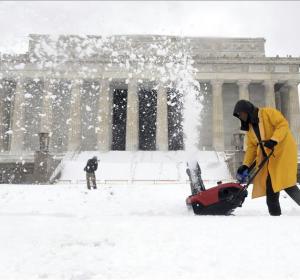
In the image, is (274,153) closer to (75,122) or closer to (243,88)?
(75,122)

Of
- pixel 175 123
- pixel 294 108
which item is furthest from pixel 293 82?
pixel 175 123

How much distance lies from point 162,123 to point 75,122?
25.7 ft

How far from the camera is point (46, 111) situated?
39656mm

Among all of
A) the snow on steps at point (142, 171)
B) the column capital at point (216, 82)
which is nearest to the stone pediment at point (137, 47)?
the column capital at point (216, 82)

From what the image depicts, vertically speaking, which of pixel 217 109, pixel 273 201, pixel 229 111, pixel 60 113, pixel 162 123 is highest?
pixel 229 111

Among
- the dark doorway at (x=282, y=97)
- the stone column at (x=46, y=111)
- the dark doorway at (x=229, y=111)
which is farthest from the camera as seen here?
the dark doorway at (x=229, y=111)

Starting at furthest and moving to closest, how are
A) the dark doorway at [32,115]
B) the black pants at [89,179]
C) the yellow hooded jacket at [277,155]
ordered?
the dark doorway at [32,115] < the black pants at [89,179] < the yellow hooded jacket at [277,155]

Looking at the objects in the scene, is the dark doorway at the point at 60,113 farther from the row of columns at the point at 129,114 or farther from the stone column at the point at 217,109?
the stone column at the point at 217,109

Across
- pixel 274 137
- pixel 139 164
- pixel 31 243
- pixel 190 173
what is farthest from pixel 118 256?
pixel 139 164

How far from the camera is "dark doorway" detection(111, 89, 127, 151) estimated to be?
145 feet

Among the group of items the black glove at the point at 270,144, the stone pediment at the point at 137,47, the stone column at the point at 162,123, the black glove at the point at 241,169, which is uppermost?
the stone pediment at the point at 137,47

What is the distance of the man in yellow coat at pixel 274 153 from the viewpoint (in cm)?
632

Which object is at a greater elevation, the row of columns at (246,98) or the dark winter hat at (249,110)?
the row of columns at (246,98)

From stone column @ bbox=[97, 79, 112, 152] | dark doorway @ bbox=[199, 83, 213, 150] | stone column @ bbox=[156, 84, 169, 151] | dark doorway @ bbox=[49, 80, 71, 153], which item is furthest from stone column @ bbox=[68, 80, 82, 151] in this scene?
dark doorway @ bbox=[199, 83, 213, 150]
